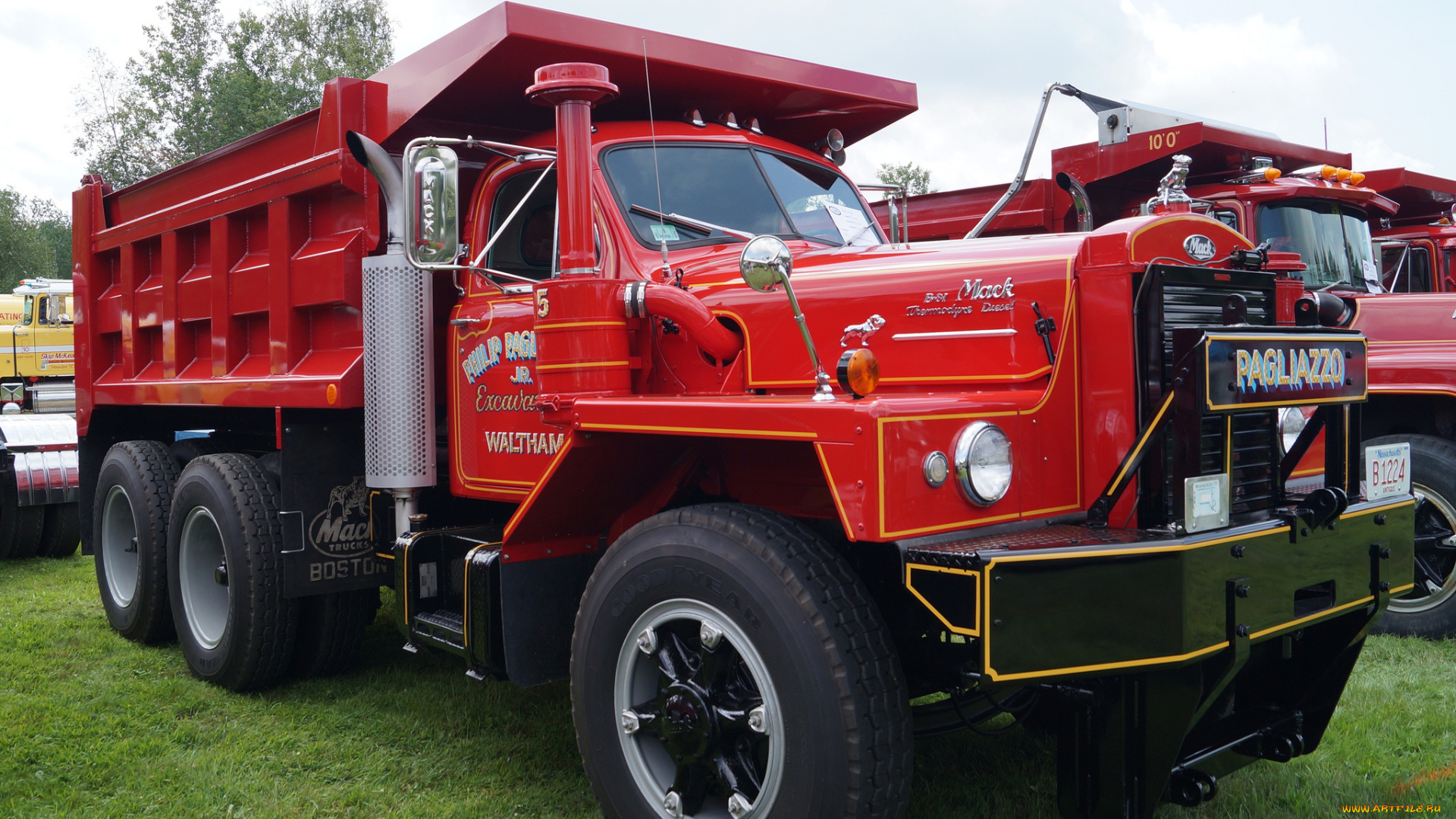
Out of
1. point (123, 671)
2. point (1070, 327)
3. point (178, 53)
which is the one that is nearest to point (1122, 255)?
point (1070, 327)

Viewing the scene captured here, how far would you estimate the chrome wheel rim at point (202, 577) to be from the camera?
221 inches

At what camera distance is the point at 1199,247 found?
3295 millimetres

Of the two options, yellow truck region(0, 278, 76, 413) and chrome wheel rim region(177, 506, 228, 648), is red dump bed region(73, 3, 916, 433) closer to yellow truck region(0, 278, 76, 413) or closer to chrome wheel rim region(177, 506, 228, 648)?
chrome wheel rim region(177, 506, 228, 648)

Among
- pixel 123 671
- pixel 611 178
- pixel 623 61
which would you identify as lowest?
pixel 123 671

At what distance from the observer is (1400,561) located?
336 cm

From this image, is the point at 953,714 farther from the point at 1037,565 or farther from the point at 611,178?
the point at 611,178

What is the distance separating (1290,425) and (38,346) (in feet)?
74.2

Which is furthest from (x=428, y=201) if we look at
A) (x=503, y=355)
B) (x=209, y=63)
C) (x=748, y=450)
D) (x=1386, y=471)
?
(x=209, y=63)

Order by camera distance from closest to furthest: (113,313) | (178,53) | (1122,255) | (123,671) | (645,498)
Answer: (1122,255) < (645,498) < (123,671) < (113,313) < (178,53)

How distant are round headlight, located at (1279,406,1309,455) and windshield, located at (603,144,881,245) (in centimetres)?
170

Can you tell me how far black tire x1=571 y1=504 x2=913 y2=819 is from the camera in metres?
2.70

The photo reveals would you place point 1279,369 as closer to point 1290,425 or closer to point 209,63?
point 1290,425

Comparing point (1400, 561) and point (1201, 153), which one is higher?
point (1201, 153)

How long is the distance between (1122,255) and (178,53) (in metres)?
41.1
